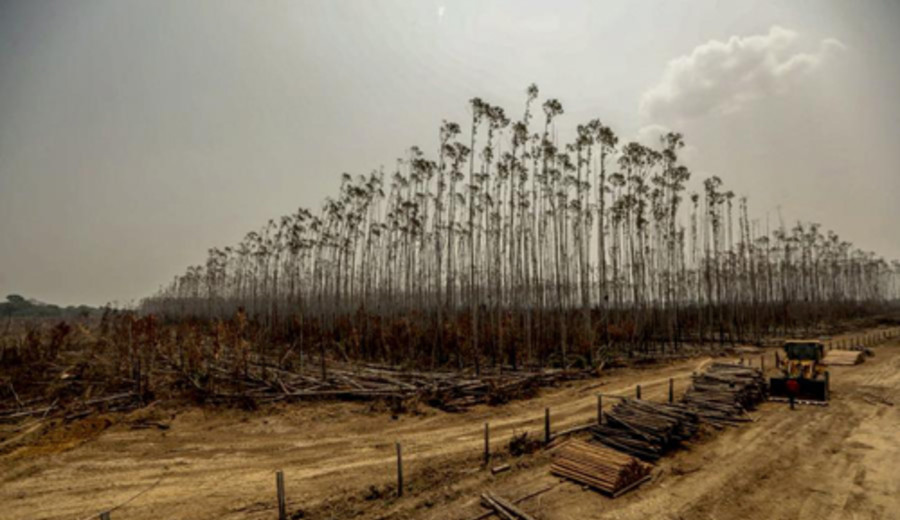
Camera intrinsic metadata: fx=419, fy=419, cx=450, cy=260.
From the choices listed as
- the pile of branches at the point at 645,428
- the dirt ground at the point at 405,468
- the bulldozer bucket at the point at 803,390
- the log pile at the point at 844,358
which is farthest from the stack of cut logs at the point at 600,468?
the log pile at the point at 844,358

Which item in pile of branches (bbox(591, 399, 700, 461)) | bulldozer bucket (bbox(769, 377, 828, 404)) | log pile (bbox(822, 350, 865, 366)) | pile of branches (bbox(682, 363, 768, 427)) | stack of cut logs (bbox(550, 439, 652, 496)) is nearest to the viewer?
stack of cut logs (bbox(550, 439, 652, 496))

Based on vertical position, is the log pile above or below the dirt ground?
below

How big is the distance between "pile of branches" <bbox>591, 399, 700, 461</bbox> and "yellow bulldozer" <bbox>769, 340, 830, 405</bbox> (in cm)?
515

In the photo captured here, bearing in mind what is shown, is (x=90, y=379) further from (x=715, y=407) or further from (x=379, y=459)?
(x=715, y=407)

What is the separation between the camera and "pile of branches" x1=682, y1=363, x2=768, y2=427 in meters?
9.91

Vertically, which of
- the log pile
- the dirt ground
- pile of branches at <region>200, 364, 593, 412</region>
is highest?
pile of branches at <region>200, 364, 593, 412</region>

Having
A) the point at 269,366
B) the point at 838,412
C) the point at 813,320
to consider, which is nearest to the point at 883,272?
the point at 813,320

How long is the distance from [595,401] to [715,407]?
2.77 m

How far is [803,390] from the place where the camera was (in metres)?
11.8

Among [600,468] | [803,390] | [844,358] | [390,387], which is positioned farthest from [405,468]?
[844,358]

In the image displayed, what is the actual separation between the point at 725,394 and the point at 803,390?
3.23m

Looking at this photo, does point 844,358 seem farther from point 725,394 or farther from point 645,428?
point 645,428

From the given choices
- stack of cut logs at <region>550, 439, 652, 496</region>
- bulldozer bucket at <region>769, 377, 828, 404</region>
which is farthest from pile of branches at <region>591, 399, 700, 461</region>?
bulldozer bucket at <region>769, 377, 828, 404</region>

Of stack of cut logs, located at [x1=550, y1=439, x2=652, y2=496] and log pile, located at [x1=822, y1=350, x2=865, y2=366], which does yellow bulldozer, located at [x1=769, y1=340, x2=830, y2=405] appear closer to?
stack of cut logs, located at [x1=550, y1=439, x2=652, y2=496]
